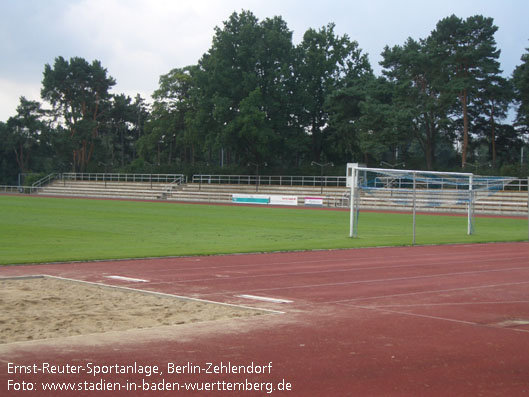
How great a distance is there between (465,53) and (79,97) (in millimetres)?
60951

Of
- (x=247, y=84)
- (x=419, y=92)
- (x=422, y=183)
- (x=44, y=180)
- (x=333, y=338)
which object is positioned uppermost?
(x=247, y=84)

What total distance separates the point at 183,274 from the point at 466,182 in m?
16.9

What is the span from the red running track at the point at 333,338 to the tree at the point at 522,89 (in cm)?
4749

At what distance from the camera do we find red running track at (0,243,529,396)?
223 inches

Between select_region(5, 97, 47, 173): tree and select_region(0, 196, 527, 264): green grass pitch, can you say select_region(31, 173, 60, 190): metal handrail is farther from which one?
select_region(0, 196, 527, 264): green grass pitch

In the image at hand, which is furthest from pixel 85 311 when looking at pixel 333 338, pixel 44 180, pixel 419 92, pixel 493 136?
pixel 44 180

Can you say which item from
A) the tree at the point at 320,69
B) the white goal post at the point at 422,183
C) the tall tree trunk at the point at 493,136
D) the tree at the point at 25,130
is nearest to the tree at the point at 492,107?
the tall tree trunk at the point at 493,136

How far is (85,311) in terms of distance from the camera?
357 inches

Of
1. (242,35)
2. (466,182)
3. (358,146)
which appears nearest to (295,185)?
(358,146)

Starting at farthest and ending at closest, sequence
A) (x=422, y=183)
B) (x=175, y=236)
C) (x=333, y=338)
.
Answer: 1. (x=422, y=183)
2. (x=175, y=236)
3. (x=333, y=338)

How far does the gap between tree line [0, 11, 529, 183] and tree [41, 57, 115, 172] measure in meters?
0.17

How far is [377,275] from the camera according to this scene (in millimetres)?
13469

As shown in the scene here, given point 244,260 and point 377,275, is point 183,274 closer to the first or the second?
point 244,260

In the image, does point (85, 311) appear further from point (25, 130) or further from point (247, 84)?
point (25, 130)
